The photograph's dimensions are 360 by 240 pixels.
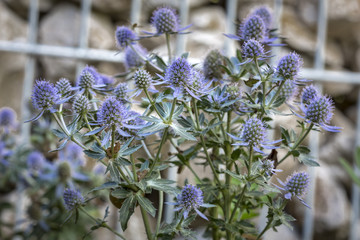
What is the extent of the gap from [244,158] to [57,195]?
37.9 inches

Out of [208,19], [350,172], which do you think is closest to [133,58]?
[350,172]

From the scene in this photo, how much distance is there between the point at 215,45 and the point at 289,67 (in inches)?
57.2

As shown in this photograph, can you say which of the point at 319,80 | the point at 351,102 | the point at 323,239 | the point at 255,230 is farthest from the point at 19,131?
the point at 351,102

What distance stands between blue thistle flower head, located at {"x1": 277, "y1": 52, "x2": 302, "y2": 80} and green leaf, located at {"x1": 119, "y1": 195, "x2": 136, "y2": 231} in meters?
0.33

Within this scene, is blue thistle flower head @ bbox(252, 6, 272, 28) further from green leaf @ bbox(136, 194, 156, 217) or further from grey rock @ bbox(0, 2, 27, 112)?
grey rock @ bbox(0, 2, 27, 112)

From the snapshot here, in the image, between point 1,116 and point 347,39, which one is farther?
point 347,39

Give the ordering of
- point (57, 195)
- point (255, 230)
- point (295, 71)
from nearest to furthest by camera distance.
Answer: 1. point (295, 71)
2. point (255, 230)
3. point (57, 195)

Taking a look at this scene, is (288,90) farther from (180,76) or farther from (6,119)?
(6,119)

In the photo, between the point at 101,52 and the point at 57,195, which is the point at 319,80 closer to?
the point at 101,52

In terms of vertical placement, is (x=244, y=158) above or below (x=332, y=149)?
above

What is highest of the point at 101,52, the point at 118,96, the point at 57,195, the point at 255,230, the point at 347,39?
the point at 347,39

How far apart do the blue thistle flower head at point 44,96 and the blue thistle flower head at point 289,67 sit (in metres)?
0.39

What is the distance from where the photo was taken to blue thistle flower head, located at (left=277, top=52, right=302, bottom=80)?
0.78 m

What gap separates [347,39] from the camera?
119 inches
